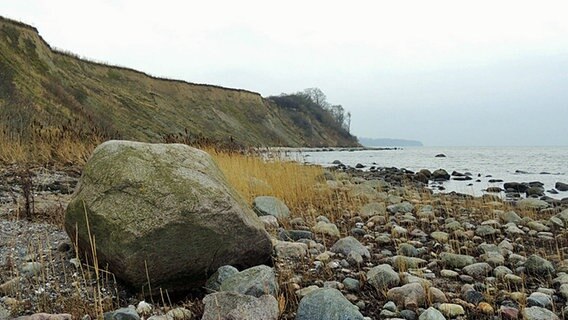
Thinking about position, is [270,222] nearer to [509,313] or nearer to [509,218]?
[509,313]

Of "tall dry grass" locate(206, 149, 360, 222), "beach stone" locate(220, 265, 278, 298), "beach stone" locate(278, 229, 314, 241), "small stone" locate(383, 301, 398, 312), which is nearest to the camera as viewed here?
"beach stone" locate(220, 265, 278, 298)

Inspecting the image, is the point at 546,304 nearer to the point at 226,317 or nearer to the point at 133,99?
the point at 226,317

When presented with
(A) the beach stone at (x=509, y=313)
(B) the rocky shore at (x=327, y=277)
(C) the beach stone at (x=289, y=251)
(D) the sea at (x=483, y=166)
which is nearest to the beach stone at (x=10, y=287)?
(B) the rocky shore at (x=327, y=277)

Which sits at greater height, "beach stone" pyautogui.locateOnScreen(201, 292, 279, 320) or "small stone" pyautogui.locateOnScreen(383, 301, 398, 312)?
"beach stone" pyautogui.locateOnScreen(201, 292, 279, 320)

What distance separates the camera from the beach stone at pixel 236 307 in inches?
99.8

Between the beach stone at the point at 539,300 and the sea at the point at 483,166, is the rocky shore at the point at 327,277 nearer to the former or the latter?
the beach stone at the point at 539,300

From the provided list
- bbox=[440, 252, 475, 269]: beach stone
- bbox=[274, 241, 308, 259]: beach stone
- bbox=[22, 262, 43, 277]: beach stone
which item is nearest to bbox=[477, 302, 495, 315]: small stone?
bbox=[440, 252, 475, 269]: beach stone

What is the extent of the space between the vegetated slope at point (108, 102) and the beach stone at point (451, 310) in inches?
351

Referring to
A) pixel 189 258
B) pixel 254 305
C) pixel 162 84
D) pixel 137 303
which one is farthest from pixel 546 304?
pixel 162 84

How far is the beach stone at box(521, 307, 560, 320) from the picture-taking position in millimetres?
2891

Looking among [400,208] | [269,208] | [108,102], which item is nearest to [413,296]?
[269,208]

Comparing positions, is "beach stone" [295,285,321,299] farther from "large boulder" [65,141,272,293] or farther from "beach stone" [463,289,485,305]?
"beach stone" [463,289,485,305]

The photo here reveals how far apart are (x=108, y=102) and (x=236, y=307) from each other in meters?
33.4

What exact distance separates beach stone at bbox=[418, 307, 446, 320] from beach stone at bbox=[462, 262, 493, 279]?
1.23 meters
